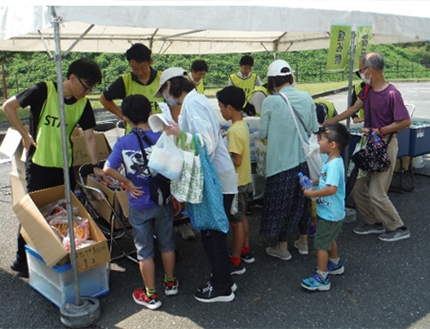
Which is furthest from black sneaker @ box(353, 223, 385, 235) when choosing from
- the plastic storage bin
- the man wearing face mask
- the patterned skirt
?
the plastic storage bin

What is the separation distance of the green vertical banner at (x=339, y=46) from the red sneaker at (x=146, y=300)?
8.15 feet

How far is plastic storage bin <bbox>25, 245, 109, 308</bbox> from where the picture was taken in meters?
3.18

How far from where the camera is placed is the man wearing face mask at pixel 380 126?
4.21 m

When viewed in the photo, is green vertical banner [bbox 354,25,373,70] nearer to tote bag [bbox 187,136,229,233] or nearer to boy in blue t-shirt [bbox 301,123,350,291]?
boy in blue t-shirt [bbox 301,123,350,291]

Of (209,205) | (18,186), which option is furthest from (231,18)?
(18,186)

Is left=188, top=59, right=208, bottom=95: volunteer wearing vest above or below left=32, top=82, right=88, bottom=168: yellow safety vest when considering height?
above

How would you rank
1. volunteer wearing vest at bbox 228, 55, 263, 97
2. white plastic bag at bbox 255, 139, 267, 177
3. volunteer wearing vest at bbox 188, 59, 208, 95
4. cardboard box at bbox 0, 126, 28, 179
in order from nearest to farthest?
cardboard box at bbox 0, 126, 28, 179 → white plastic bag at bbox 255, 139, 267, 177 → volunteer wearing vest at bbox 188, 59, 208, 95 → volunteer wearing vest at bbox 228, 55, 263, 97

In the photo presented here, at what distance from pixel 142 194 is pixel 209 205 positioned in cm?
48

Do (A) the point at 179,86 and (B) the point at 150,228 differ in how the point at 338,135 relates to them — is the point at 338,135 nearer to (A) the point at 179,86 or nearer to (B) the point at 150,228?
(A) the point at 179,86

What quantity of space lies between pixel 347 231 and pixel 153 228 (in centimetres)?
230

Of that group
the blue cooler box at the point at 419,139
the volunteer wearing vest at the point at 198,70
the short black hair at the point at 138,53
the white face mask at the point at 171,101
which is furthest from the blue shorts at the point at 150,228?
the blue cooler box at the point at 419,139

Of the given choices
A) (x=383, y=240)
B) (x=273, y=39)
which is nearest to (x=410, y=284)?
(x=383, y=240)

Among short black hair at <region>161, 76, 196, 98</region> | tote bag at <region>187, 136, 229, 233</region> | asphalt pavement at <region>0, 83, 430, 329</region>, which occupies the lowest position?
asphalt pavement at <region>0, 83, 430, 329</region>

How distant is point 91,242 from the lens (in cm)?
334
